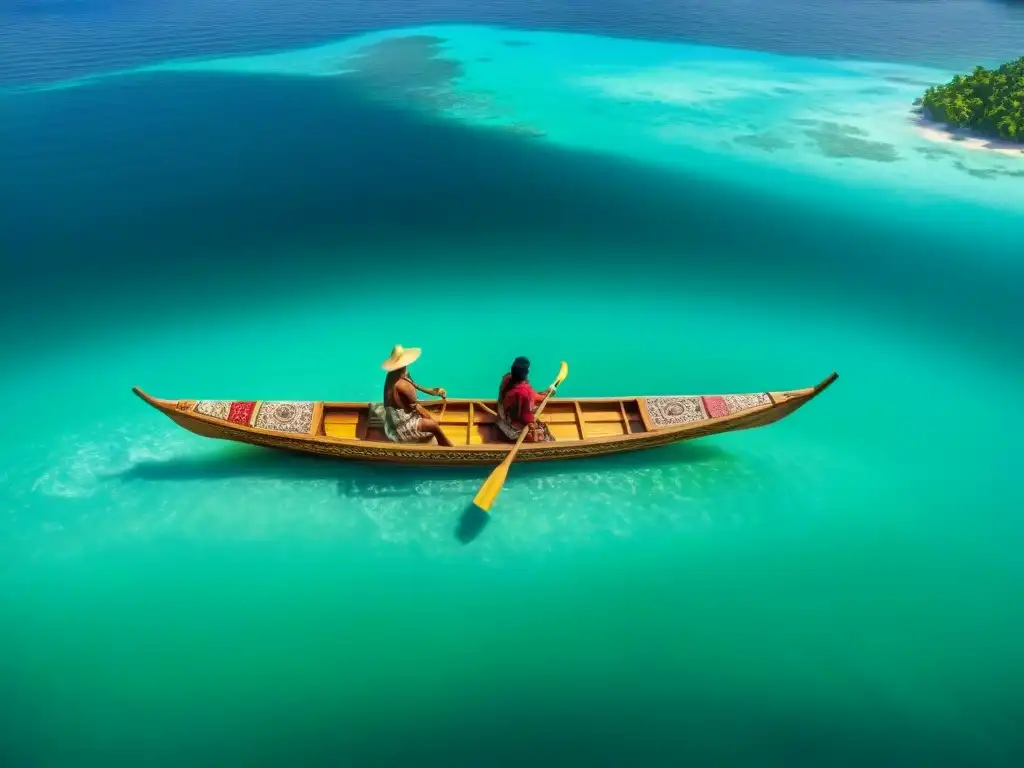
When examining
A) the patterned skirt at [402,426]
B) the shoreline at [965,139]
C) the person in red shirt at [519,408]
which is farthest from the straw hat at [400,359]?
the shoreline at [965,139]

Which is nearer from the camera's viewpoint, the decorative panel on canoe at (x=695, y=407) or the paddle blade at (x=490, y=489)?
the paddle blade at (x=490, y=489)

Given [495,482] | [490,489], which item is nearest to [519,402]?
[495,482]

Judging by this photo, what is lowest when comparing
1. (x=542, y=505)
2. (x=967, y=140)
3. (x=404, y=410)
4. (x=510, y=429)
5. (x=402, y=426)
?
(x=542, y=505)

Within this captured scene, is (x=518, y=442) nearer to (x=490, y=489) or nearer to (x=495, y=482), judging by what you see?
(x=495, y=482)

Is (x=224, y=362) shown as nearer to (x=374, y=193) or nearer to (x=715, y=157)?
(x=374, y=193)

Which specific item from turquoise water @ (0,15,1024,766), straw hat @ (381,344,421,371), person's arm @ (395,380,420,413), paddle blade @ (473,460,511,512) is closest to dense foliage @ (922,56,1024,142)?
turquoise water @ (0,15,1024,766)

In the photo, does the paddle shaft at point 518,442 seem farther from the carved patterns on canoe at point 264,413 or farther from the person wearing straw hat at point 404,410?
the carved patterns on canoe at point 264,413

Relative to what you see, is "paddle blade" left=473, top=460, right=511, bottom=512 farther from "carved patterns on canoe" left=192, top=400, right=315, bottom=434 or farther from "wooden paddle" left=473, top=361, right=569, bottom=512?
"carved patterns on canoe" left=192, top=400, right=315, bottom=434

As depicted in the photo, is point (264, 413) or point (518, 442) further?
point (264, 413)
